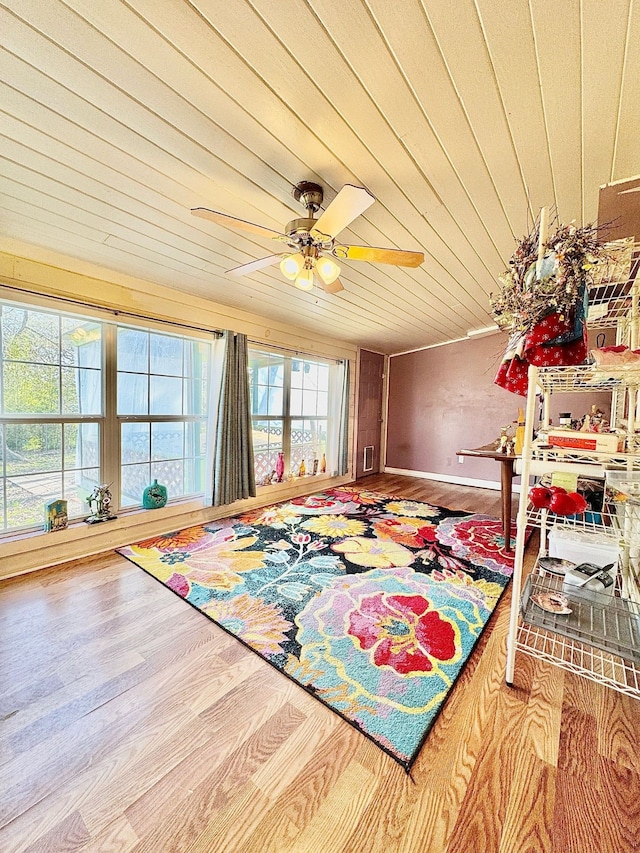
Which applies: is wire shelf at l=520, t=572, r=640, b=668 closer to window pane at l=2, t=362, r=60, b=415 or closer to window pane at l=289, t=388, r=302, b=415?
window pane at l=2, t=362, r=60, b=415

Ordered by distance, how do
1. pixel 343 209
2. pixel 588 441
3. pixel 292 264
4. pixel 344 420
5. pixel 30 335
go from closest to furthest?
1. pixel 588 441
2. pixel 343 209
3. pixel 292 264
4. pixel 30 335
5. pixel 344 420

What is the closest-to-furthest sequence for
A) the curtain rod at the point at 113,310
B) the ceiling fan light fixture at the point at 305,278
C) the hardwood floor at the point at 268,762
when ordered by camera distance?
the hardwood floor at the point at 268,762 → the ceiling fan light fixture at the point at 305,278 → the curtain rod at the point at 113,310

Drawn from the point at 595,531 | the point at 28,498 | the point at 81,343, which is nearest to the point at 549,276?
the point at 595,531

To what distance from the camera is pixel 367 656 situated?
174cm

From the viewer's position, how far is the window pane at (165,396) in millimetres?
3406

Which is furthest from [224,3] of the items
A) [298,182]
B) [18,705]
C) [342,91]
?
[18,705]

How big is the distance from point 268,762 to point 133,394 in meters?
2.94

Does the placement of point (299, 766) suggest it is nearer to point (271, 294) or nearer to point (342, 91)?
point (342, 91)

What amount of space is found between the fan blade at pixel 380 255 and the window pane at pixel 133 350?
2232 mm

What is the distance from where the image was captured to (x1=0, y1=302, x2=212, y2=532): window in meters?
2.59

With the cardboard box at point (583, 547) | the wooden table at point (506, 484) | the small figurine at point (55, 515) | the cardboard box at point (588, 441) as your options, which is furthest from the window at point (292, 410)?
the cardboard box at point (588, 441)

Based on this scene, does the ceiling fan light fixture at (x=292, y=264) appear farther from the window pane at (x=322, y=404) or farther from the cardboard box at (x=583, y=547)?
the window pane at (x=322, y=404)

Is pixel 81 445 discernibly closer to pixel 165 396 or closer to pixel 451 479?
pixel 165 396

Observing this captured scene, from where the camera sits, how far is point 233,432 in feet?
12.3
